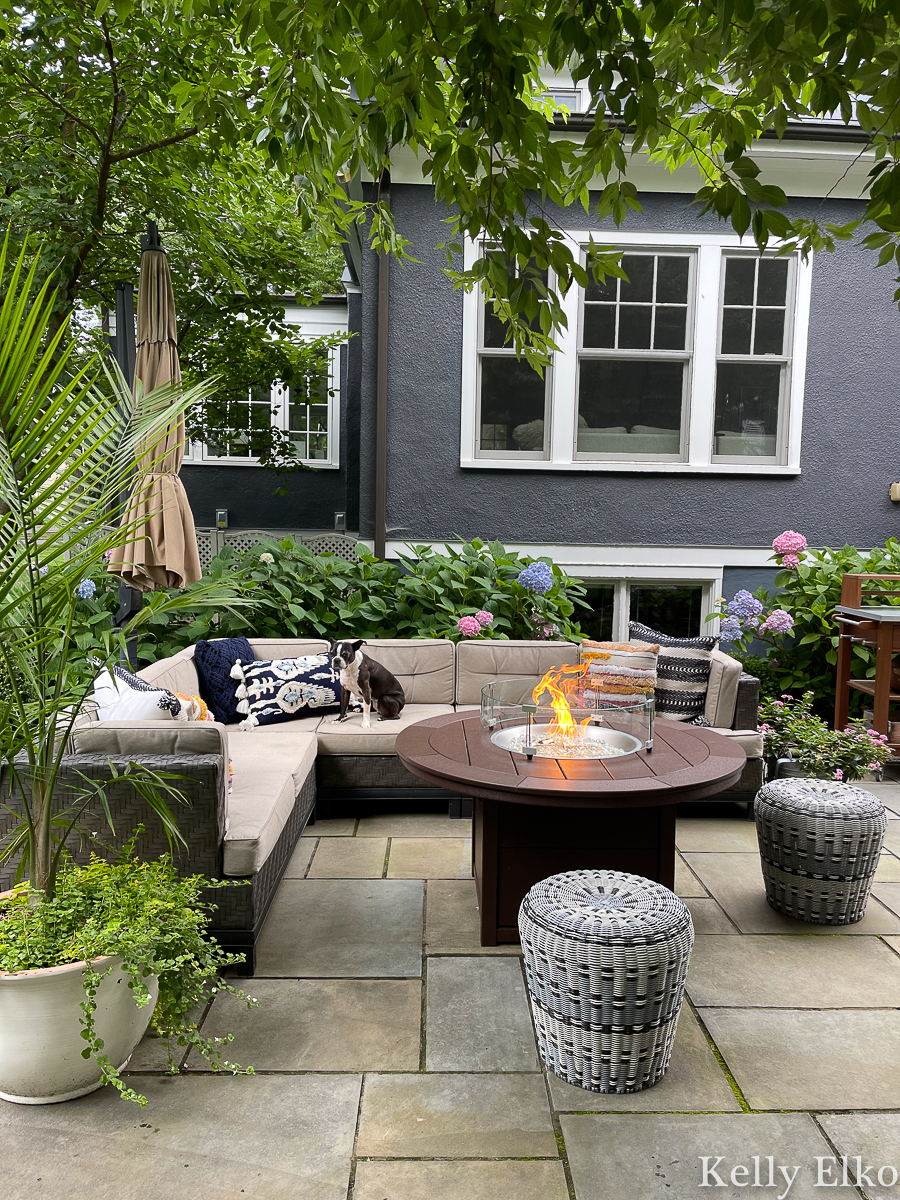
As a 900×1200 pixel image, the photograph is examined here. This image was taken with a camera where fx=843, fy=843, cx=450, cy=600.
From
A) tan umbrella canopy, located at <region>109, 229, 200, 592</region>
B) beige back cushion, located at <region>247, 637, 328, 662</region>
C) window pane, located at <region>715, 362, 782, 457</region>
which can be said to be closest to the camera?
tan umbrella canopy, located at <region>109, 229, 200, 592</region>

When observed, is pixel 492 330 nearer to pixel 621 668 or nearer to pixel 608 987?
pixel 621 668

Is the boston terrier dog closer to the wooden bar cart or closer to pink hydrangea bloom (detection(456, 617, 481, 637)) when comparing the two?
pink hydrangea bloom (detection(456, 617, 481, 637))

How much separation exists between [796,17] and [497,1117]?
8.32 feet

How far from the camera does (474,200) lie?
7.13ft

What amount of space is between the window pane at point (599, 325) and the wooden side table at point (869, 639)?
250cm

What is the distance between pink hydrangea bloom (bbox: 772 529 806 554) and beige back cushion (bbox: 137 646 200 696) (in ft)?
13.5

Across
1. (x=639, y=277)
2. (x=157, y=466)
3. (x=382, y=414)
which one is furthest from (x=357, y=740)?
(x=639, y=277)

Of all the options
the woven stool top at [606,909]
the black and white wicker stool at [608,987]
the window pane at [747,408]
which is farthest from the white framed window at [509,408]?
the black and white wicker stool at [608,987]

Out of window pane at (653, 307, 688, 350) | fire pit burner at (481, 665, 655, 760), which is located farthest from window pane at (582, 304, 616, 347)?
fire pit burner at (481, 665, 655, 760)

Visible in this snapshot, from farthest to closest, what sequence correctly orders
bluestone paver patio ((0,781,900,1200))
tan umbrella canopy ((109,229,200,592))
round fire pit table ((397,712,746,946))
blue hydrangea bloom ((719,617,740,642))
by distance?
1. blue hydrangea bloom ((719,617,740,642))
2. tan umbrella canopy ((109,229,200,592))
3. round fire pit table ((397,712,746,946))
4. bluestone paver patio ((0,781,900,1200))

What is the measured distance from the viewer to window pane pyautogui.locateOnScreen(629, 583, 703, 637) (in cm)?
675

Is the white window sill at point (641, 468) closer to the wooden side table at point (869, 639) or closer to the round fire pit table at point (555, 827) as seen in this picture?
the wooden side table at point (869, 639)

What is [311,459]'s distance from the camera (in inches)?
418

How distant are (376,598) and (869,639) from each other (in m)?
3.28
